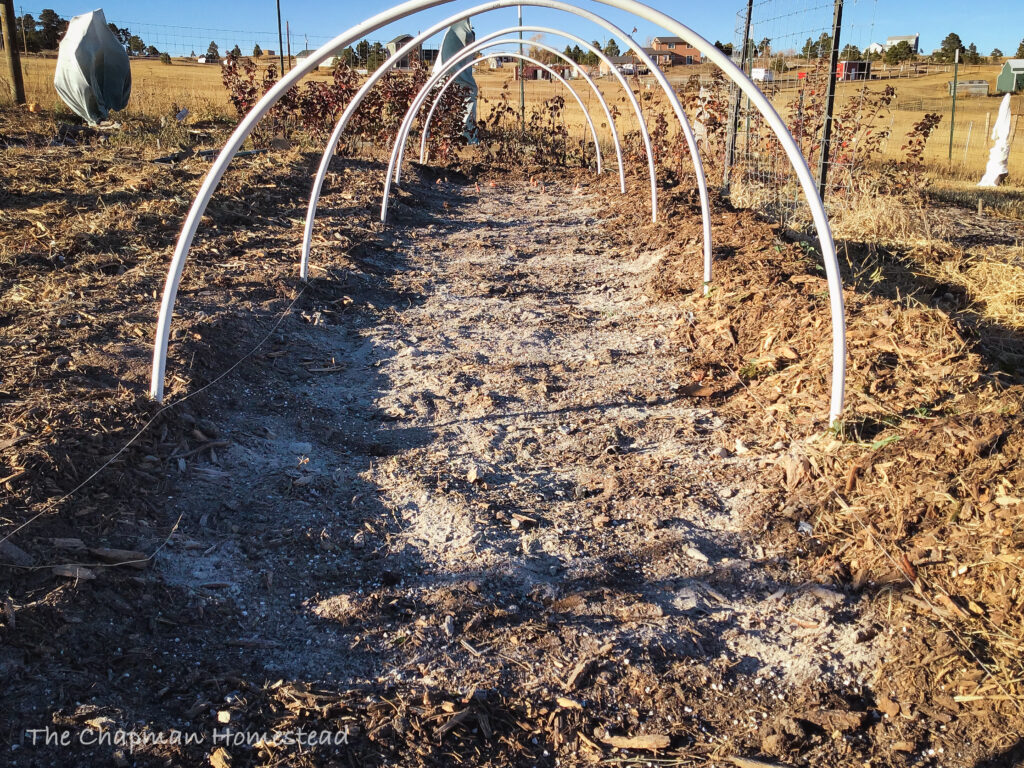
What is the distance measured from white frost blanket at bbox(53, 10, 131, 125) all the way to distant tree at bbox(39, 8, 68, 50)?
1100 inches

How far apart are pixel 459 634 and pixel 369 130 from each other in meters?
12.0

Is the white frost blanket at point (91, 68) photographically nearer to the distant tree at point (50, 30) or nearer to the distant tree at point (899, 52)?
the distant tree at point (50, 30)

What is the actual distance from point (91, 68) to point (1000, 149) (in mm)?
15967

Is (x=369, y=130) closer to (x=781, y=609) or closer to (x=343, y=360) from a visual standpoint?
(x=343, y=360)

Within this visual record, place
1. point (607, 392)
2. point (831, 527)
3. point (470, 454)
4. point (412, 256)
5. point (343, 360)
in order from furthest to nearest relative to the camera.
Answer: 1. point (412, 256)
2. point (343, 360)
3. point (607, 392)
4. point (470, 454)
5. point (831, 527)

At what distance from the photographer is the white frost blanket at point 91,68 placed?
43.1 ft

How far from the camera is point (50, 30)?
3656 cm

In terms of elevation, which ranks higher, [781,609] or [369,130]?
[369,130]

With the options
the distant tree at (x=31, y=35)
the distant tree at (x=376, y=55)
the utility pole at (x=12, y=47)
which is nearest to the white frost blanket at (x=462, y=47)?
the distant tree at (x=376, y=55)

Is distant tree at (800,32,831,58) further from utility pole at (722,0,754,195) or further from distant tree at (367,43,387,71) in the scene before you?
distant tree at (367,43,387,71)

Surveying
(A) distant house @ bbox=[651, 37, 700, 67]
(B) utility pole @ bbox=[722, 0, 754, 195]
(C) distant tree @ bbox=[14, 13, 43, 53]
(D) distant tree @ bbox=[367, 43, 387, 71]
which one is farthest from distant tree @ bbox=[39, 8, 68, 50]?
(B) utility pole @ bbox=[722, 0, 754, 195]

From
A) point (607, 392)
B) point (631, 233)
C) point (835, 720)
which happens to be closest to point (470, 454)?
point (607, 392)

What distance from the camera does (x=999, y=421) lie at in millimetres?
2926

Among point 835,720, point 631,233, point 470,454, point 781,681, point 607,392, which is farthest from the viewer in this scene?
point 631,233
